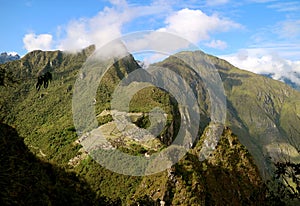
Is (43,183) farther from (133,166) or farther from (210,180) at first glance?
(133,166)

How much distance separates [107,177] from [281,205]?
172 feet

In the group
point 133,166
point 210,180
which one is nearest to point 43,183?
point 210,180

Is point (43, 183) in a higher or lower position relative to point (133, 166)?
higher

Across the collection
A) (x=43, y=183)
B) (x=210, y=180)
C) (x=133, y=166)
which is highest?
(x=43, y=183)

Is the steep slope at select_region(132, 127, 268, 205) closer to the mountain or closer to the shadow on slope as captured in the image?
the mountain

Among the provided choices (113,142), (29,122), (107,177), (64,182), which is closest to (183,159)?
(64,182)

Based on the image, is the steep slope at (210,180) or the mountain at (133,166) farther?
the steep slope at (210,180)

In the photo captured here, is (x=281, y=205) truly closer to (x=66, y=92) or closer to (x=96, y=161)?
(x=96, y=161)

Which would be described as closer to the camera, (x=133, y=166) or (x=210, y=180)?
(x=210, y=180)

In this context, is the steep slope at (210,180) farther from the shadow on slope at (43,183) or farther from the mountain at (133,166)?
the shadow on slope at (43,183)

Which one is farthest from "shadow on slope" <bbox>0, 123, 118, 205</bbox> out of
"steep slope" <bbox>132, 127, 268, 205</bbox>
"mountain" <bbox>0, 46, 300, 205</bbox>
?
"steep slope" <bbox>132, 127, 268, 205</bbox>

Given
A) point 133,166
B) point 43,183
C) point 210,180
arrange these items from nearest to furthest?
point 43,183
point 210,180
point 133,166

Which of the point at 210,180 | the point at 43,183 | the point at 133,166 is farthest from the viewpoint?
the point at 133,166

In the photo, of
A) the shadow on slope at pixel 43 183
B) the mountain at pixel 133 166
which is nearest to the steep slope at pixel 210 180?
the mountain at pixel 133 166
